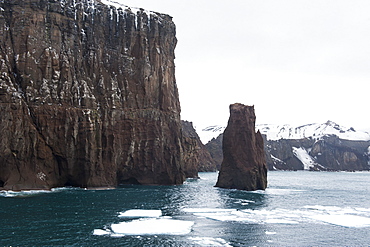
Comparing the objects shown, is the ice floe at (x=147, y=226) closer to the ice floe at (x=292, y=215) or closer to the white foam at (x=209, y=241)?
the white foam at (x=209, y=241)

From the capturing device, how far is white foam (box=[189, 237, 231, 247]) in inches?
1373

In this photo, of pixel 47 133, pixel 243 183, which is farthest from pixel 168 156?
pixel 47 133

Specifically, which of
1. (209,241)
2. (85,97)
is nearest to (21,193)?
(85,97)

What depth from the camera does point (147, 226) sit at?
4178cm

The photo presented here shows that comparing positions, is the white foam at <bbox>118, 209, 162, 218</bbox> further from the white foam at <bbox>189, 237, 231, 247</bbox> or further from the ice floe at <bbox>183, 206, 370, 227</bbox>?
the white foam at <bbox>189, 237, 231, 247</bbox>

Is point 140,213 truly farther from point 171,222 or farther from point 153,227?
point 153,227

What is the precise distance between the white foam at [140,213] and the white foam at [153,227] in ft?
8.87

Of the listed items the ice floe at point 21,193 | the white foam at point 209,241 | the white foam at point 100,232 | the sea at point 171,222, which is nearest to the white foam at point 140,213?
the sea at point 171,222

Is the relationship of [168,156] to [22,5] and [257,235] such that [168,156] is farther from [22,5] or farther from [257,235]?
[257,235]

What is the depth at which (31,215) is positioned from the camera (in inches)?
1799

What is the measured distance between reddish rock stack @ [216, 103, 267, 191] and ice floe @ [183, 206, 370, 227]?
28564 millimetres

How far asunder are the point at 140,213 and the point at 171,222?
6.62 meters

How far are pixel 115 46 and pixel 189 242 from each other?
75.9 m

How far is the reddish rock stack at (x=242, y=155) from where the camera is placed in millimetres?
88688
